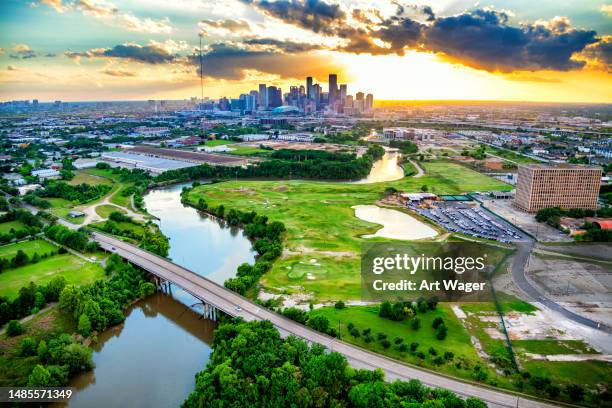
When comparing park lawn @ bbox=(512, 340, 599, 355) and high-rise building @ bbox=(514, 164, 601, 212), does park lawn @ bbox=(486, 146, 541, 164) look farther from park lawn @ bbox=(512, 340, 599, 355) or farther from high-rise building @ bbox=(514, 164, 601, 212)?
park lawn @ bbox=(512, 340, 599, 355)

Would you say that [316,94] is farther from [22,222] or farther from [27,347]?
[27,347]

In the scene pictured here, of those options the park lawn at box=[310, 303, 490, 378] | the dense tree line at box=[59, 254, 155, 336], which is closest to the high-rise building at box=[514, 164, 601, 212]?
the park lawn at box=[310, 303, 490, 378]

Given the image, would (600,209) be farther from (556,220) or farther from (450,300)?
(450,300)

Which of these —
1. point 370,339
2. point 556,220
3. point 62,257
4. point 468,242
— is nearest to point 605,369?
point 370,339

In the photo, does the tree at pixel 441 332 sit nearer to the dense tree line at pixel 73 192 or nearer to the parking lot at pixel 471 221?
the parking lot at pixel 471 221

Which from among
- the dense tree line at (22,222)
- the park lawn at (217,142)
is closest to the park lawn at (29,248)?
the dense tree line at (22,222)

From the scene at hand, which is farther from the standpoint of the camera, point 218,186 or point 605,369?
point 218,186
